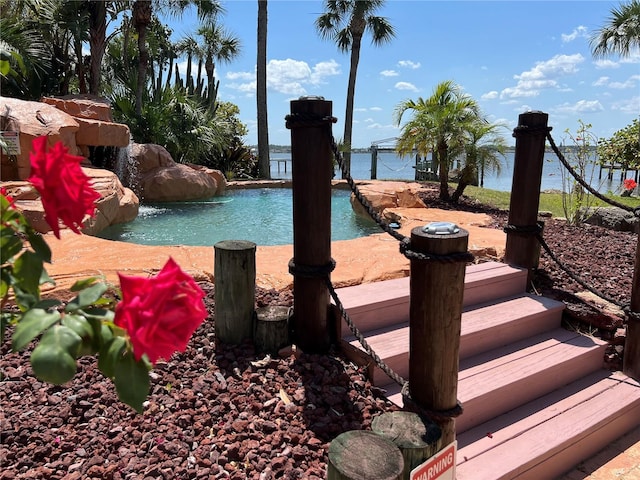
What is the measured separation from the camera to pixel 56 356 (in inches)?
29.6

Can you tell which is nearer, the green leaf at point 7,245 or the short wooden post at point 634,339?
the green leaf at point 7,245

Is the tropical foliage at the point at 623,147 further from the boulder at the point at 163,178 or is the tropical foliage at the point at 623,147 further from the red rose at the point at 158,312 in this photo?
the red rose at the point at 158,312

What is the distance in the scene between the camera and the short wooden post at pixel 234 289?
2713 mm

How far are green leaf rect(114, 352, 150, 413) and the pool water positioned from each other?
516 cm

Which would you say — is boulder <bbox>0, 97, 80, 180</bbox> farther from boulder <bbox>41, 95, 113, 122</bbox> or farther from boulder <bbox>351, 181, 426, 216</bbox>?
boulder <bbox>351, 181, 426, 216</bbox>

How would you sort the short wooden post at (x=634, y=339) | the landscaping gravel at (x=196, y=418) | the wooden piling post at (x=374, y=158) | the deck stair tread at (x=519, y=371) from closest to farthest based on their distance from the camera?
the landscaping gravel at (x=196, y=418)
the deck stair tread at (x=519, y=371)
the short wooden post at (x=634, y=339)
the wooden piling post at (x=374, y=158)

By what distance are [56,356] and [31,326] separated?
0.24ft

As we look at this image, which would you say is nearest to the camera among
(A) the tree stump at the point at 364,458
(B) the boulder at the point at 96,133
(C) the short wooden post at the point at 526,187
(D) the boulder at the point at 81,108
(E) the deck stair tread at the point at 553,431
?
(A) the tree stump at the point at 364,458

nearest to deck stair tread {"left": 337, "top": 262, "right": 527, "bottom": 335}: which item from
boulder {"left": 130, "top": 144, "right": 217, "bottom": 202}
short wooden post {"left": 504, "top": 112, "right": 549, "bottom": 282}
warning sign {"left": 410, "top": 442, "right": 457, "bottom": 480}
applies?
short wooden post {"left": 504, "top": 112, "right": 549, "bottom": 282}

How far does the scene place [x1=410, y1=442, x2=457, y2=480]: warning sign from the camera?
63.6 inches

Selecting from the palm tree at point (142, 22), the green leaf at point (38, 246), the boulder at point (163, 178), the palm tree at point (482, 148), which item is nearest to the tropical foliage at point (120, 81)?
the palm tree at point (142, 22)

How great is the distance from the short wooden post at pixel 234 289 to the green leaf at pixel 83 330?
1.83m

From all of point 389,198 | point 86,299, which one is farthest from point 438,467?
point 389,198

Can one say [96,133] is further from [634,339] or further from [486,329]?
[634,339]
